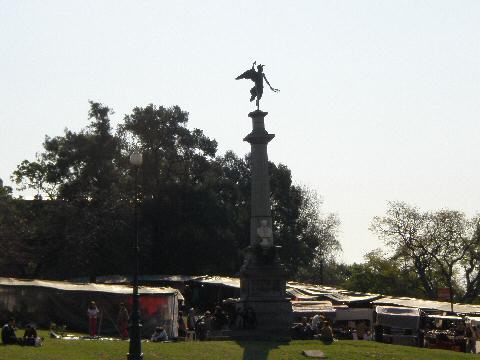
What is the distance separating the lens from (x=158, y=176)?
225ft

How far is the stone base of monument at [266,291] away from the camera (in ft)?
119

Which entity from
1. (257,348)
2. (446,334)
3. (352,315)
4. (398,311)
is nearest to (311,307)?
Result: (352,315)

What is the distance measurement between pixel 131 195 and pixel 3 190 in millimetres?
17470

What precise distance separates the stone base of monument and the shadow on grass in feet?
12.4

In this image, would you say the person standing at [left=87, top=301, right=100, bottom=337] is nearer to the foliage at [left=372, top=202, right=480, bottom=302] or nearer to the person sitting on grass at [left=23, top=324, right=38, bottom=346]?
the person sitting on grass at [left=23, top=324, right=38, bottom=346]

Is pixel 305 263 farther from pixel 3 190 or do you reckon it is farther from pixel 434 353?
pixel 434 353

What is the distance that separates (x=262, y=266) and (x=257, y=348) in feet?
25.3

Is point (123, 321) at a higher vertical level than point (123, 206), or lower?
lower

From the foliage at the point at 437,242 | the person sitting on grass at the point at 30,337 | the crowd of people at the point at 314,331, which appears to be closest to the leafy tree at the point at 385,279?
the foliage at the point at 437,242

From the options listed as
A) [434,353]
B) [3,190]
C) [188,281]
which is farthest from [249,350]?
[3,190]

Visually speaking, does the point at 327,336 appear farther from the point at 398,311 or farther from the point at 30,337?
the point at 30,337

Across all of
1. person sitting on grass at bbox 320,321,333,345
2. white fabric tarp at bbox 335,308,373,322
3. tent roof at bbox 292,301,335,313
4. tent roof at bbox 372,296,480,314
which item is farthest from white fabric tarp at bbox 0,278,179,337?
tent roof at bbox 372,296,480,314

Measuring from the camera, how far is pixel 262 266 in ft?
123

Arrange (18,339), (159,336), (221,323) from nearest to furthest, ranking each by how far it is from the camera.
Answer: (18,339) → (159,336) → (221,323)
